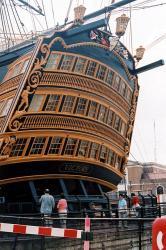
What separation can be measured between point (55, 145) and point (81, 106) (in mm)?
1964

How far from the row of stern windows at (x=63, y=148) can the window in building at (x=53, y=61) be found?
2.73 metres

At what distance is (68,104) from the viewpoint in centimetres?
1666

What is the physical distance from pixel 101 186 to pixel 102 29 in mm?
6990

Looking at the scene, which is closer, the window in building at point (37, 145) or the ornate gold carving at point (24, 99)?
the ornate gold carving at point (24, 99)

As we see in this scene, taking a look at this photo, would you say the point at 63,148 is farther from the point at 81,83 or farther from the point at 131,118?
the point at 131,118

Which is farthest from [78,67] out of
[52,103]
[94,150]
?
[94,150]

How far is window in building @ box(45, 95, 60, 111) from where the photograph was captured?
52.7 feet

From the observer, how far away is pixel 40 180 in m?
16.2

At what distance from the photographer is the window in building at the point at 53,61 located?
15962 millimetres

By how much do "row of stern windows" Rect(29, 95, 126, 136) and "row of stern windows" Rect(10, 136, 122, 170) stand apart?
1.09 meters

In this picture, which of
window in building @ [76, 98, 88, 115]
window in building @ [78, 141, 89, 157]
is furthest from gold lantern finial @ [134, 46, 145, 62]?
window in building @ [78, 141, 89, 157]

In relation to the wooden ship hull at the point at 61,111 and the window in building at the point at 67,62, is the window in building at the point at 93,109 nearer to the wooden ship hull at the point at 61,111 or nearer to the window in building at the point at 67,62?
the wooden ship hull at the point at 61,111

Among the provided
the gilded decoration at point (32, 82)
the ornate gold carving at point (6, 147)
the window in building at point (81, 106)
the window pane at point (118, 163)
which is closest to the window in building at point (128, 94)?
the window pane at point (118, 163)

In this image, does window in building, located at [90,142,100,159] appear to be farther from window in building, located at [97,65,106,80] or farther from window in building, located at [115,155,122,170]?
window in building, located at [97,65,106,80]
